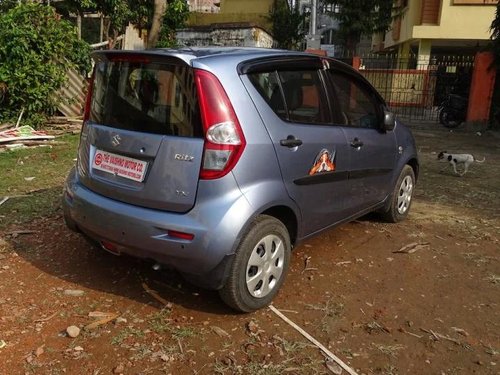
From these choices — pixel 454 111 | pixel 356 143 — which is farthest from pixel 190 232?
pixel 454 111

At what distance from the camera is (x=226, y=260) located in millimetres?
3051

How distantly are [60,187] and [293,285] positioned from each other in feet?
12.2

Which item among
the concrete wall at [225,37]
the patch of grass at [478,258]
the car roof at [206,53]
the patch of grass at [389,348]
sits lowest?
the patch of grass at [389,348]

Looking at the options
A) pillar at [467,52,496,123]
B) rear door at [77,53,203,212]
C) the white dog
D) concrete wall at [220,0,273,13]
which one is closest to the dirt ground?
rear door at [77,53,203,212]

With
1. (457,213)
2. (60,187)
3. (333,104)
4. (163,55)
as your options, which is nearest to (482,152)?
(457,213)

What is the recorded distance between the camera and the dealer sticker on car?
3.17 m

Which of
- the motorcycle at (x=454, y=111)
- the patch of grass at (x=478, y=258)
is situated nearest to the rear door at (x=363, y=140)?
the patch of grass at (x=478, y=258)

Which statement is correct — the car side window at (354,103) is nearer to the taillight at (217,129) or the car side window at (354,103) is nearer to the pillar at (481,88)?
the taillight at (217,129)

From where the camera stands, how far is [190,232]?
2.97 meters

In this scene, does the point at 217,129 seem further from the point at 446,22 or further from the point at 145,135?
the point at 446,22

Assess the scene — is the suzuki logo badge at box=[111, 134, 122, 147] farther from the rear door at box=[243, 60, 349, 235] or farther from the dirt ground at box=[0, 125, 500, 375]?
the dirt ground at box=[0, 125, 500, 375]

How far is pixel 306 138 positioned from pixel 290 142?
0.19m

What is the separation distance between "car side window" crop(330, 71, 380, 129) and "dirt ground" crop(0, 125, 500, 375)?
45.8 inches

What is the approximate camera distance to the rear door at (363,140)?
161 inches
